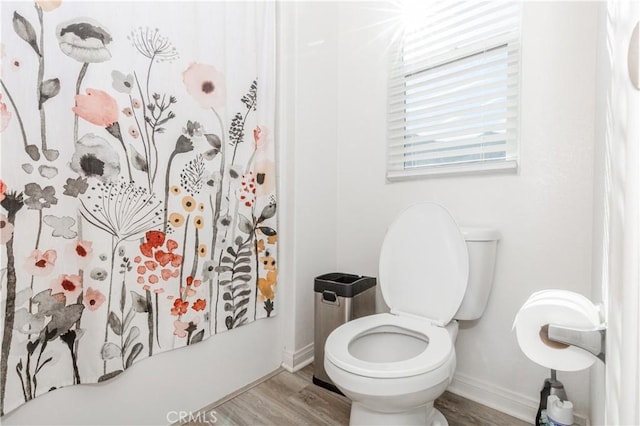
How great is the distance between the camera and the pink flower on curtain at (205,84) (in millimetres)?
1293

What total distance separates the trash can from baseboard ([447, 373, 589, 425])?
1.69 ft

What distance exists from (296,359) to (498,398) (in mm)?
952

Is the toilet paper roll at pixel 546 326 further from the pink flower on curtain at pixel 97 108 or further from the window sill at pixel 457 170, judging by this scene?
the pink flower on curtain at pixel 97 108

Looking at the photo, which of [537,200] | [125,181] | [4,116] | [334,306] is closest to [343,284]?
[334,306]

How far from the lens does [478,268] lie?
130cm

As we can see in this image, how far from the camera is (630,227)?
275 millimetres

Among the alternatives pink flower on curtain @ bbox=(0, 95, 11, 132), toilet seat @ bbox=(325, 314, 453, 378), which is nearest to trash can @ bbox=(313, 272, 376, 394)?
toilet seat @ bbox=(325, 314, 453, 378)

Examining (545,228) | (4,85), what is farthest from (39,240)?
(545,228)

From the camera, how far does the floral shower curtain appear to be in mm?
945

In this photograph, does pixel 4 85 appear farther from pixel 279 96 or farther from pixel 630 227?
pixel 630 227

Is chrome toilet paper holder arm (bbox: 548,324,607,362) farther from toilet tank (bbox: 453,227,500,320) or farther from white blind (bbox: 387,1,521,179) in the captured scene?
white blind (bbox: 387,1,521,179)

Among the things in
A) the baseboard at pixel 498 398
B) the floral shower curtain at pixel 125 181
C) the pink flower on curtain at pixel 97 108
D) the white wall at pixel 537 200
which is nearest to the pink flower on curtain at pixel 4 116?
the floral shower curtain at pixel 125 181

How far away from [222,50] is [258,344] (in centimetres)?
139

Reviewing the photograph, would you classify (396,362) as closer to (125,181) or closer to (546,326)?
(546,326)
